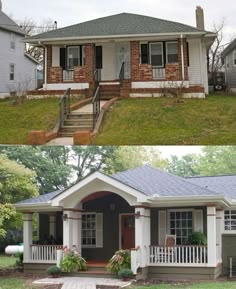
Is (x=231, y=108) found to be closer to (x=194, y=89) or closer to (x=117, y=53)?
(x=194, y=89)

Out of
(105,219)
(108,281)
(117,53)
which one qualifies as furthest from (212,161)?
(108,281)

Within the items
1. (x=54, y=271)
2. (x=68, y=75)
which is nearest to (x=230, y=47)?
(x=68, y=75)

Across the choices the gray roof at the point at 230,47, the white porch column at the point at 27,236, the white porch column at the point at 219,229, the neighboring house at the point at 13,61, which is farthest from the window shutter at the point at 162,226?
the gray roof at the point at 230,47

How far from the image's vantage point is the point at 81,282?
482 inches

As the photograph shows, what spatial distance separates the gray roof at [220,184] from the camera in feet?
49.4

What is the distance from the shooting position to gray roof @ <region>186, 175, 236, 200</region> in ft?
49.4

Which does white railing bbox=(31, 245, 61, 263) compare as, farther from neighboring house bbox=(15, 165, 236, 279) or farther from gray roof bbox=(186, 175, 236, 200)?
gray roof bbox=(186, 175, 236, 200)

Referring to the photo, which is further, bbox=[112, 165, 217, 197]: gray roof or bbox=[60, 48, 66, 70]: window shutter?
bbox=[60, 48, 66, 70]: window shutter

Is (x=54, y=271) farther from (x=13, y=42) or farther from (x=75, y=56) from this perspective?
(x=13, y=42)

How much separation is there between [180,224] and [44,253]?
3.42 metres

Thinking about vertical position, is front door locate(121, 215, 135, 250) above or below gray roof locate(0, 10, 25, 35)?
below

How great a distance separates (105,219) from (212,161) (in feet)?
78.0

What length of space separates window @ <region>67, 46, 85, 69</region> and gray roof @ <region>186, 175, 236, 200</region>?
753cm

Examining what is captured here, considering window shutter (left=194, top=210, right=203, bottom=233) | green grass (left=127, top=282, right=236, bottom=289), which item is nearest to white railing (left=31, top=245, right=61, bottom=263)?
green grass (left=127, top=282, right=236, bottom=289)
